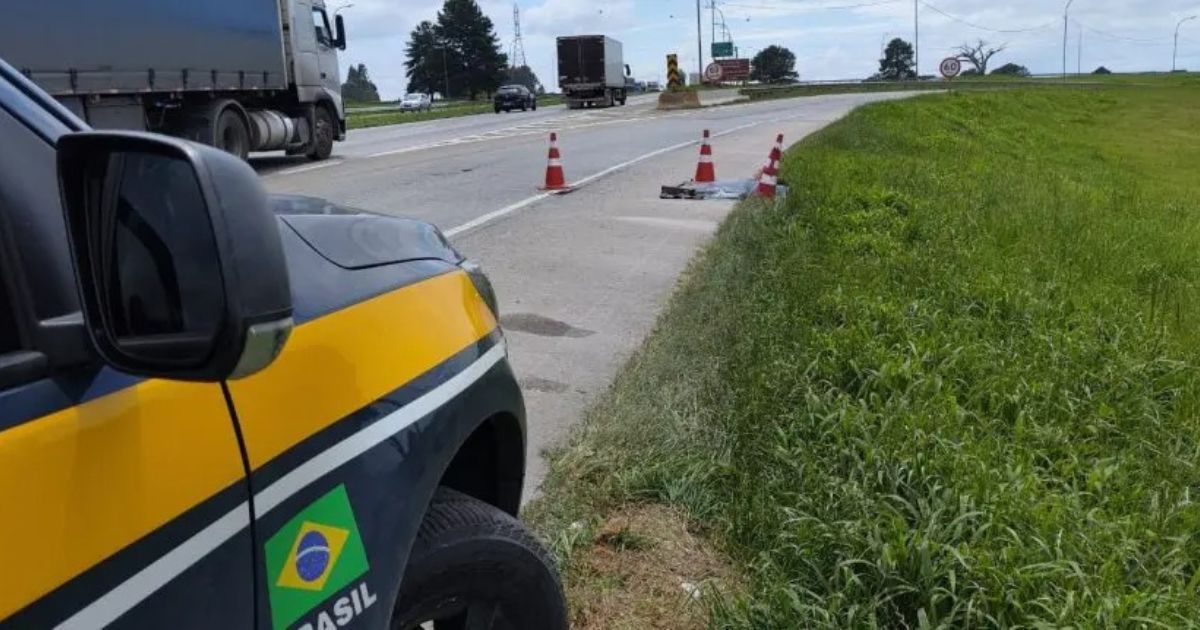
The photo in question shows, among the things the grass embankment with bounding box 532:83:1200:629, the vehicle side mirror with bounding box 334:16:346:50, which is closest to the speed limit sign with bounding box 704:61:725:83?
the vehicle side mirror with bounding box 334:16:346:50

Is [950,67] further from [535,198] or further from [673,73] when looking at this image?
[535,198]

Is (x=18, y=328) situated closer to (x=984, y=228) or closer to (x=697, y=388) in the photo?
(x=697, y=388)

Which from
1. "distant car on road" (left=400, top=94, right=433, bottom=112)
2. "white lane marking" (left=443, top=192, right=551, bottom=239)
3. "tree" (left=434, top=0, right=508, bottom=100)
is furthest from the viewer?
"tree" (left=434, top=0, right=508, bottom=100)

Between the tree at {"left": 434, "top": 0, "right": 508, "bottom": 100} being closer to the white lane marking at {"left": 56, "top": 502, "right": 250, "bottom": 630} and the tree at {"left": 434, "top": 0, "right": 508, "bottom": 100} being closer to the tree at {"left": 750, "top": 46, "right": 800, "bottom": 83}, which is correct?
the tree at {"left": 750, "top": 46, "right": 800, "bottom": 83}

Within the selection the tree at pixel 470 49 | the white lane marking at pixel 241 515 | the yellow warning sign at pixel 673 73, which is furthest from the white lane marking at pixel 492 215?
the tree at pixel 470 49

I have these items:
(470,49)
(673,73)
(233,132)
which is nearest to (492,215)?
(233,132)

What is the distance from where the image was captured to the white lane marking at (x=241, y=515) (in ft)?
4.04

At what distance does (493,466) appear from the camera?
8.68ft

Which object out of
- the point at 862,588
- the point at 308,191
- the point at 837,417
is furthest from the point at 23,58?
the point at 862,588

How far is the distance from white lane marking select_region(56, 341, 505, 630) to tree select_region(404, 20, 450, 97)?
9855cm

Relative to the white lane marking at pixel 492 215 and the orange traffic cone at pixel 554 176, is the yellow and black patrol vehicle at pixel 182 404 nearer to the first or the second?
the white lane marking at pixel 492 215

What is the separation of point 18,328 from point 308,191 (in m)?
12.4

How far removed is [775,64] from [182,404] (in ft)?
421

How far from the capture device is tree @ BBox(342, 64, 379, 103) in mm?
116000
